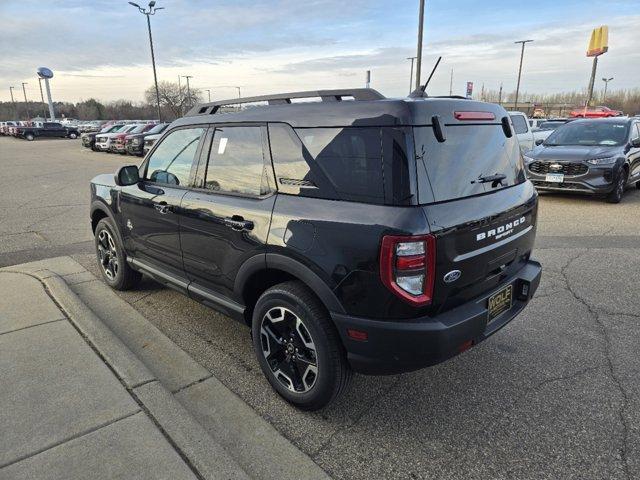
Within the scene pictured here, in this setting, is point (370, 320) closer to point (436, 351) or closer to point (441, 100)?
point (436, 351)

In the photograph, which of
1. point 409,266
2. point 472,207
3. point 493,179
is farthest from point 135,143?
point 409,266

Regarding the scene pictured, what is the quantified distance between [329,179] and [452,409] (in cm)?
159

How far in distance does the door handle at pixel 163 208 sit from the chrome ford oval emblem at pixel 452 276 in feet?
7.26

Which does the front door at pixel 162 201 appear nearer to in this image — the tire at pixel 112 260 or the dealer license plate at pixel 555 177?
the tire at pixel 112 260

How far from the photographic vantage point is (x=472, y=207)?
2453 mm

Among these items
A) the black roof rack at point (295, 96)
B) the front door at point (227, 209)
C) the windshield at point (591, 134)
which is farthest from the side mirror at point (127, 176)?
the windshield at point (591, 134)

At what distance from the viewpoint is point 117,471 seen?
215 centimetres

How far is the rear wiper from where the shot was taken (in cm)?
264

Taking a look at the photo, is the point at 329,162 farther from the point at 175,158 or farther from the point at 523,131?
the point at 523,131

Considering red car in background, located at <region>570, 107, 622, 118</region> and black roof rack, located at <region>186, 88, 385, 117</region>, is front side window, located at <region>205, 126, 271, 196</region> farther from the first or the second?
red car in background, located at <region>570, 107, 622, 118</region>

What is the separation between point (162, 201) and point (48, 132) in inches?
1882

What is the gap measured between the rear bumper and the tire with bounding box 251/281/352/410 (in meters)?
0.12

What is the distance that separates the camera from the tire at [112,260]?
4406mm

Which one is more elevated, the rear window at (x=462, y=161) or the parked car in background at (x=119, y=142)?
the rear window at (x=462, y=161)
